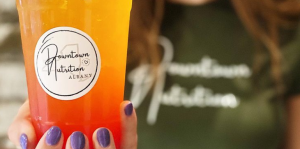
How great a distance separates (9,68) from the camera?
1.26 m

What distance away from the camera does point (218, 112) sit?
3.81 ft

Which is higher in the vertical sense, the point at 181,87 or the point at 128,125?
the point at 128,125

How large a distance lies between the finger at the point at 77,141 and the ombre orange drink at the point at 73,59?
0.01 meters

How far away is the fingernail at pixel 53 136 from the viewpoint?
51 cm

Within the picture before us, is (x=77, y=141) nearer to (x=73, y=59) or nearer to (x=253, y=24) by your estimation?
(x=73, y=59)

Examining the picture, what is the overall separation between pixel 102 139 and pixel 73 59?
0.13m

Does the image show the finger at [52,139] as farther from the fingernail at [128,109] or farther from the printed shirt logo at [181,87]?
the printed shirt logo at [181,87]

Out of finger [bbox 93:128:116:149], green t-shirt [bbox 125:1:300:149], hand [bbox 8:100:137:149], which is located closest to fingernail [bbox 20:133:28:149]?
hand [bbox 8:100:137:149]

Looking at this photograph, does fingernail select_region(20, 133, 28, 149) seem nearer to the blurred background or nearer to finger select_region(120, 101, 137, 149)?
finger select_region(120, 101, 137, 149)

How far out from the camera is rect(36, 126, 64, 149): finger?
0.51m

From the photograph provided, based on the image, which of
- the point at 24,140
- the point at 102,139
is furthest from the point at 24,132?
the point at 102,139

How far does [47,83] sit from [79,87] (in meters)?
0.05

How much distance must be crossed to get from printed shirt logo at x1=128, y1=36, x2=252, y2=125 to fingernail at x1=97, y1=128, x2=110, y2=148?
0.65 meters

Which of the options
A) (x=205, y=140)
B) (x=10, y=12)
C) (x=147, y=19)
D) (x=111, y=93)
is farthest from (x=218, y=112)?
(x=10, y=12)
